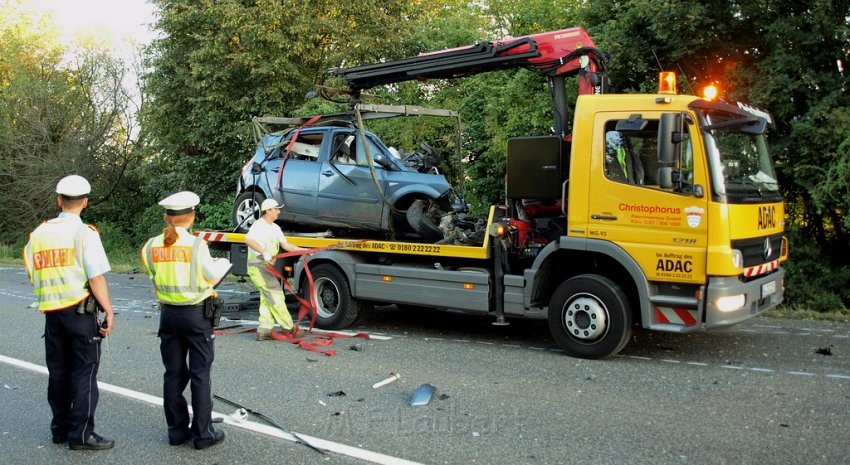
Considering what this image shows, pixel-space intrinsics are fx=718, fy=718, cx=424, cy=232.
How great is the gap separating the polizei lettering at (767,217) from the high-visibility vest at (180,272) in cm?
515

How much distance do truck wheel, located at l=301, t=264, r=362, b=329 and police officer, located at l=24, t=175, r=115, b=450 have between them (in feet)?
14.2

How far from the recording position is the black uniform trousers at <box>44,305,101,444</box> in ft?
15.2

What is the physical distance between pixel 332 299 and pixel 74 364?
4636 mm

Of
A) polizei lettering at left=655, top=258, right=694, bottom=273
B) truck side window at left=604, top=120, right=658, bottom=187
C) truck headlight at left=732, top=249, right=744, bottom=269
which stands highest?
truck side window at left=604, top=120, right=658, bottom=187

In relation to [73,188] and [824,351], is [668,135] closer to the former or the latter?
[824,351]

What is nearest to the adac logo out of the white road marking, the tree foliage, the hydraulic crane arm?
the hydraulic crane arm

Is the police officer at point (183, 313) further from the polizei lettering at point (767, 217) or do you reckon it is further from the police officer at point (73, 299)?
the polizei lettering at point (767, 217)

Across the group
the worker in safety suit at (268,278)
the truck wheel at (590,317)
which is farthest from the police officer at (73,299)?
the truck wheel at (590,317)

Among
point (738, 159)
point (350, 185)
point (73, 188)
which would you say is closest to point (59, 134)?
point (350, 185)

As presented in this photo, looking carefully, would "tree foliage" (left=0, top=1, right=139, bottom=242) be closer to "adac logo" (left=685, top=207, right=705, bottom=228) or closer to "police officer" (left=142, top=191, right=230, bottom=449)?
"police officer" (left=142, top=191, right=230, bottom=449)

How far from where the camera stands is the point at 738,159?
269 inches

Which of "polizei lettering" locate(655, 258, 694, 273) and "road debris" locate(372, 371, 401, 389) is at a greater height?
"polizei lettering" locate(655, 258, 694, 273)

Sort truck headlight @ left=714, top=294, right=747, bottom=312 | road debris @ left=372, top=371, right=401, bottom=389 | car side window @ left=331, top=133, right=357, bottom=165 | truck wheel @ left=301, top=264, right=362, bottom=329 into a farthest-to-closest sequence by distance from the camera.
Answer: car side window @ left=331, top=133, right=357, bottom=165 → truck wheel @ left=301, top=264, right=362, bottom=329 → truck headlight @ left=714, top=294, right=747, bottom=312 → road debris @ left=372, top=371, right=401, bottom=389

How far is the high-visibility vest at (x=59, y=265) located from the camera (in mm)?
4621
